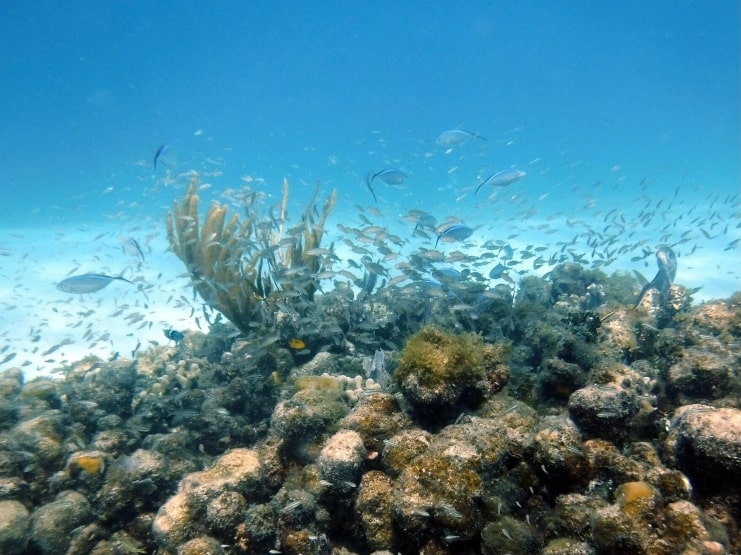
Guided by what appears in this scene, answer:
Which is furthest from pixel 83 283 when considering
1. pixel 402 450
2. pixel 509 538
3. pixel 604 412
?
pixel 604 412

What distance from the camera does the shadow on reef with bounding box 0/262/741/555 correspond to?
2881mm

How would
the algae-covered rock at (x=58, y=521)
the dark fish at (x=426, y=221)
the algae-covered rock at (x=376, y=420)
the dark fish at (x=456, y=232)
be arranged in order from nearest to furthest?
the algae-covered rock at (x=376, y=420) < the algae-covered rock at (x=58, y=521) < the dark fish at (x=456, y=232) < the dark fish at (x=426, y=221)

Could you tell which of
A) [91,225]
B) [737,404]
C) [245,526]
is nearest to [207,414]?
[245,526]

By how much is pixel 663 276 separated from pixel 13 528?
10.7m

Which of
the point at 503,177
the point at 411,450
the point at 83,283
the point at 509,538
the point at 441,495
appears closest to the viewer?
the point at 509,538

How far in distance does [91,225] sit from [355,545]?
4542 cm

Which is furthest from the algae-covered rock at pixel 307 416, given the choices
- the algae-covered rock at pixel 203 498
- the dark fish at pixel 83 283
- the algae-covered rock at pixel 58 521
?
the dark fish at pixel 83 283

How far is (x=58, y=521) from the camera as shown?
13.1ft

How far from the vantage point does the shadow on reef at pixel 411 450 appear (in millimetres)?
2881

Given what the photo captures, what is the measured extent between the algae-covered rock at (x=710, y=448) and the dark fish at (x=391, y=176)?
7.38 metres

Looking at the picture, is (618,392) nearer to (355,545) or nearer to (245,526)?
(355,545)

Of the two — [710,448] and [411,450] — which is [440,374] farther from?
[710,448]

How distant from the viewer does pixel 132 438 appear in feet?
17.3

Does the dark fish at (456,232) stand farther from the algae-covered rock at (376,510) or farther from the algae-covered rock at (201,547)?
the algae-covered rock at (201,547)
